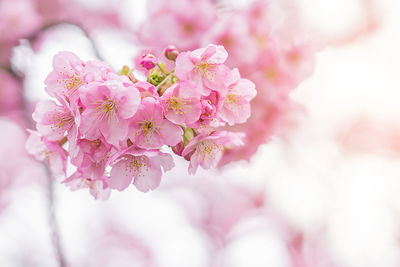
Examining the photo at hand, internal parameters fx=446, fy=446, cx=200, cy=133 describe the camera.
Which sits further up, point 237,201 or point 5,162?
point 5,162

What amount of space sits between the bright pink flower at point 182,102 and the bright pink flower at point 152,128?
1 cm

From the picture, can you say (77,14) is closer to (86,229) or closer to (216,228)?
(86,229)

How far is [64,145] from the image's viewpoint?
0.84 metres

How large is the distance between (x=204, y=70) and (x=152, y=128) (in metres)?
Result: 0.12

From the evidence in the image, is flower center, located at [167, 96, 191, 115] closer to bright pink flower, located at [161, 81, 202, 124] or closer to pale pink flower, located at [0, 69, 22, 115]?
bright pink flower, located at [161, 81, 202, 124]

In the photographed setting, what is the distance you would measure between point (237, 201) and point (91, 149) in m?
2.36

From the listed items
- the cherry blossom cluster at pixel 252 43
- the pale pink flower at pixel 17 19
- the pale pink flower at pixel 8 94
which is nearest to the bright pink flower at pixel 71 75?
the cherry blossom cluster at pixel 252 43

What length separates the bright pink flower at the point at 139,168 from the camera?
704 millimetres

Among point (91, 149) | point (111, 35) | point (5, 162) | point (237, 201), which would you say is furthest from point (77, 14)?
point (91, 149)

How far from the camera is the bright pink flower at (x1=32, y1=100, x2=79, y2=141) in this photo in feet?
2.33

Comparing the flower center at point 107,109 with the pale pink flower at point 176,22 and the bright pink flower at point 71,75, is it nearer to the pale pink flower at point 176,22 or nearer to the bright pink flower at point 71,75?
the bright pink flower at point 71,75

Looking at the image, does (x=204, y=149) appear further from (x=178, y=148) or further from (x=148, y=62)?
(x=148, y=62)

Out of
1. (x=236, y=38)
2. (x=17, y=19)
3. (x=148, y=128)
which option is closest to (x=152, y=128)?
(x=148, y=128)

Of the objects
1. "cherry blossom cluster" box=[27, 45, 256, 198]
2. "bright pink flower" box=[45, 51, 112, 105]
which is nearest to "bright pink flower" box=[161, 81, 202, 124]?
"cherry blossom cluster" box=[27, 45, 256, 198]
